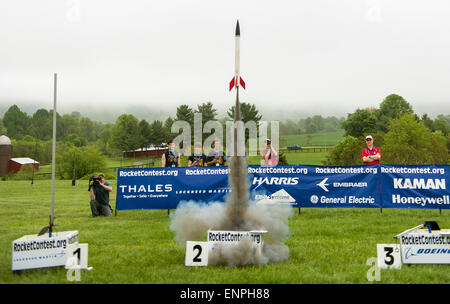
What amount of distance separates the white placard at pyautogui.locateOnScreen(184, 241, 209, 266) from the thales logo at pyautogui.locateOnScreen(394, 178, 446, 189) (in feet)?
28.1

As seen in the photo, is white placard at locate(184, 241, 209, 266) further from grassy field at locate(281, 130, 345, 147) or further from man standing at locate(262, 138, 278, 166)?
grassy field at locate(281, 130, 345, 147)

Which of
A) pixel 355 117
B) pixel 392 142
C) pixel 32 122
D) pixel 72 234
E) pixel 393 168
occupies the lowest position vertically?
pixel 72 234

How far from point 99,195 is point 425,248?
1149 centimetres

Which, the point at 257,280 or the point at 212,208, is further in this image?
the point at 212,208

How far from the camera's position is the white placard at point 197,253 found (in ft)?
26.1

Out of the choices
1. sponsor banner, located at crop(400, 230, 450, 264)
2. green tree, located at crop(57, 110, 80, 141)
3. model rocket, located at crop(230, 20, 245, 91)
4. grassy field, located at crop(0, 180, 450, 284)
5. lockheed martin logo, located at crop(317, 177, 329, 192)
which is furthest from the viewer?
green tree, located at crop(57, 110, 80, 141)

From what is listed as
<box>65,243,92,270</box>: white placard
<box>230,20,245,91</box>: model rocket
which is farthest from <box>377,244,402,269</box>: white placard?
<box>65,243,92,270</box>: white placard

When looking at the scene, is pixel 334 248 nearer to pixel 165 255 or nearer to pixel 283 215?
pixel 283 215

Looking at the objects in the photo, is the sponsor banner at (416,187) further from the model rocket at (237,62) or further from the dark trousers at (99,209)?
the dark trousers at (99,209)

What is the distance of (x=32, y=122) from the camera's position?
181500 mm

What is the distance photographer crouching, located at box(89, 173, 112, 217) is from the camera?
15.5 metres

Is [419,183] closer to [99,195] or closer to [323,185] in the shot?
[323,185]

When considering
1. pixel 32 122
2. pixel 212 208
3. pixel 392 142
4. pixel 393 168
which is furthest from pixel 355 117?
pixel 32 122
